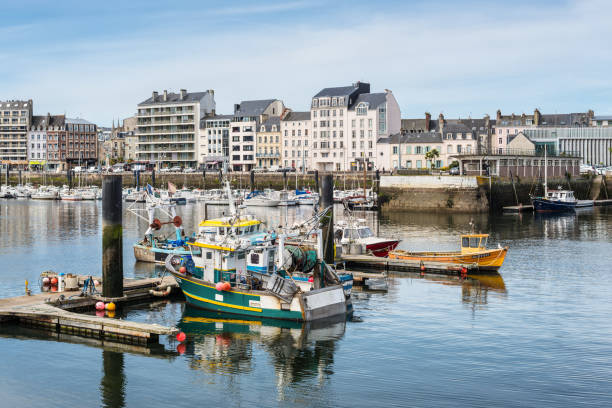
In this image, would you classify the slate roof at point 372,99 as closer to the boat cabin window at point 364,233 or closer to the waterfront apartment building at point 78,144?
the boat cabin window at point 364,233

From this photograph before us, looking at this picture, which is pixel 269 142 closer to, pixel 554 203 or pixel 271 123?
pixel 271 123

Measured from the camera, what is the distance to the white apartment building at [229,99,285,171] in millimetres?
136375

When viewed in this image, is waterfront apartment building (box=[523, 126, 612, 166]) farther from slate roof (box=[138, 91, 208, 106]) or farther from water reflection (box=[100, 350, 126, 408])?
water reflection (box=[100, 350, 126, 408])

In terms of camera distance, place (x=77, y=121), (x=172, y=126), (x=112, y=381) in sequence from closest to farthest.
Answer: (x=112, y=381) → (x=172, y=126) → (x=77, y=121)

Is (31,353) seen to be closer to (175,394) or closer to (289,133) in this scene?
(175,394)

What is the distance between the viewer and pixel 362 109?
121312 millimetres

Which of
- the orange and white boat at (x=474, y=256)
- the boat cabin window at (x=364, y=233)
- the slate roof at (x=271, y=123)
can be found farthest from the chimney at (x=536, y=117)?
the orange and white boat at (x=474, y=256)

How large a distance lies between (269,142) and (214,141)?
15.9 metres

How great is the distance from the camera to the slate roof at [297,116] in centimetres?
12950

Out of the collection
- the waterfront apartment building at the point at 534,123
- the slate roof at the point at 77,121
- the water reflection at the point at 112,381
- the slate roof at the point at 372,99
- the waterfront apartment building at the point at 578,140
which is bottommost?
the water reflection at the point at 112,381

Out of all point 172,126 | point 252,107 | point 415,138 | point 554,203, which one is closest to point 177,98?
point 172,126

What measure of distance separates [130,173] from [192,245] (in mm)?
114039

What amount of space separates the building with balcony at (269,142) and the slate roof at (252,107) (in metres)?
2.94

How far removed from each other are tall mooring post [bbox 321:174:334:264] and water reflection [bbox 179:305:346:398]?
6.45 metres
